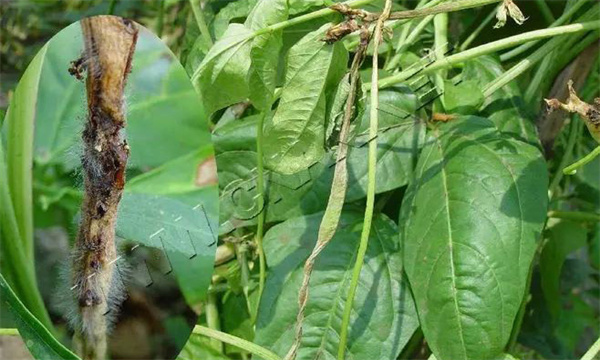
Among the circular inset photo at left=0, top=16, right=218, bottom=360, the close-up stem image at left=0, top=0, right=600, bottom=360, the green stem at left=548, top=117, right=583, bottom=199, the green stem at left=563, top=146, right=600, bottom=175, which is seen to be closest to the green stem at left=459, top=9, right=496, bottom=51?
the close-up stem image at left=0, top=0, right=600, bottom=360

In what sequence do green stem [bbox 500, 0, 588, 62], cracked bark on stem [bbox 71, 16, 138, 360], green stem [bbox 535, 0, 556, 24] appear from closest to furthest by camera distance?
cracked bark on stem [bbox 71, 16, 138, 360], green stem [bbox 500, 0, 588, 62], green stem [bbox 535, 0, 556, 24]

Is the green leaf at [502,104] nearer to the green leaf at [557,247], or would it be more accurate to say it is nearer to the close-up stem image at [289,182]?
the close-up stem image at [289,182]

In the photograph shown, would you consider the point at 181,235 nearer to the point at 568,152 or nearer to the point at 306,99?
the point at 306,99

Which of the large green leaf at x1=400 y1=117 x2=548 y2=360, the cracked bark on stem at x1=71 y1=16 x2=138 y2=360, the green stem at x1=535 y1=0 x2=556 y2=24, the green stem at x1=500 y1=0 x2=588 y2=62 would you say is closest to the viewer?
the cracked bark on stem at x1=71 y1=16 x2=138 y2=360

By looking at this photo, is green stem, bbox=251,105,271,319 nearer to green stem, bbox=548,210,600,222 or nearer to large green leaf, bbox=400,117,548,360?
large green leaf, bbox=400,117,548,360

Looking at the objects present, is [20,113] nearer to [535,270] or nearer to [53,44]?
[53,44]

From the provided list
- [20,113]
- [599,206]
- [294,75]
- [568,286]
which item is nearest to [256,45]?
[294,75]
